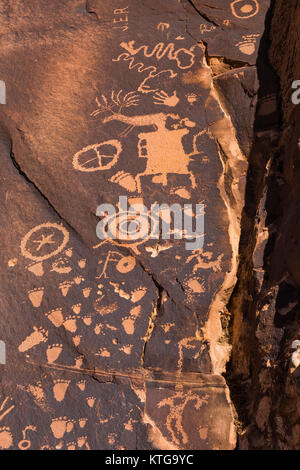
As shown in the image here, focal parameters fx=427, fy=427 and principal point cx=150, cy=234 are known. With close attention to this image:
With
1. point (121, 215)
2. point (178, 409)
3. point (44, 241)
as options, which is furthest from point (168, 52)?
point (178, 409)

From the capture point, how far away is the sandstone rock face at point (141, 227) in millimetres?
1193

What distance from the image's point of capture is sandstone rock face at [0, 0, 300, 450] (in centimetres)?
119

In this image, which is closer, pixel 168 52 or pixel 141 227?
pixel 141 227

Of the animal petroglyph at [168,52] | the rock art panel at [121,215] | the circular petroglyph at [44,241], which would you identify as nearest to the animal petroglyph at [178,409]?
the rock art panel at [121,215]

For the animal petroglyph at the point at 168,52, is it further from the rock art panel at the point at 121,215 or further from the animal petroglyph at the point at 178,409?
the animal petroglyph at the point at 178,409

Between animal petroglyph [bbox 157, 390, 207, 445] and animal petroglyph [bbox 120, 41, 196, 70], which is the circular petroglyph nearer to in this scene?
animal petroglyph [bbox 157, 390, 207, 445]

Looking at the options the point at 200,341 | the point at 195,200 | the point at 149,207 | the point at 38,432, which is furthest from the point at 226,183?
the point at 38,432

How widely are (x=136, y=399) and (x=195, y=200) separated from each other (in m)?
0.61

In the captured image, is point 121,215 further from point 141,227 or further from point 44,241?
point 44,241

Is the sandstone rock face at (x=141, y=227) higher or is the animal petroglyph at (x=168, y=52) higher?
the animal petroglyph at (x=168, y=52)

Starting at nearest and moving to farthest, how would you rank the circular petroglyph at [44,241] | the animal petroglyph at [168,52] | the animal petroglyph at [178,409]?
the animal petroglyph at [178,409], the circular petroglyph at [44,241], the animal petroglyph at [168,52]

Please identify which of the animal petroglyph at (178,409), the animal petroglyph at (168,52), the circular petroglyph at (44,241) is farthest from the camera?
the animal petroglyph at (168,52)

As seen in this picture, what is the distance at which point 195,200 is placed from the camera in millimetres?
1330

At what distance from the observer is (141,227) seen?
1.32 metres
